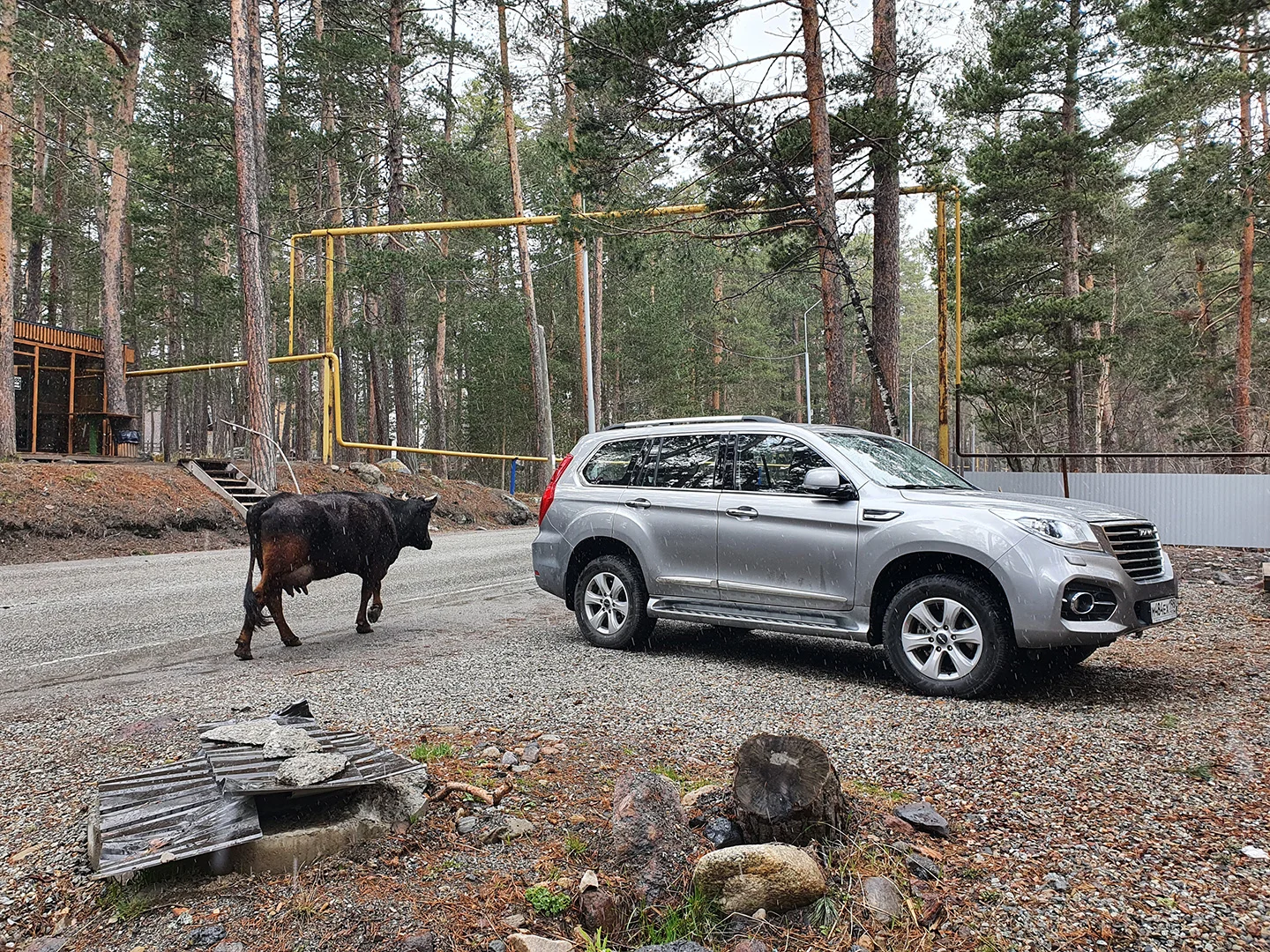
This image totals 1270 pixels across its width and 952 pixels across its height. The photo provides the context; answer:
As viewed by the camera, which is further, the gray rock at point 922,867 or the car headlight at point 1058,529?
the car headlight at point 1058,529

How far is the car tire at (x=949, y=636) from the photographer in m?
5.27

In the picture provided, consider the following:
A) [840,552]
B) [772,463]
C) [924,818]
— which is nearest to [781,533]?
[840,552]

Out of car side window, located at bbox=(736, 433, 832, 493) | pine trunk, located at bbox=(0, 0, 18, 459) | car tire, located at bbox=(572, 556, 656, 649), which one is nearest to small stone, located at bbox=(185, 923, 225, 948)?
car tire, located at bbox=(572, 556, 656, 649)

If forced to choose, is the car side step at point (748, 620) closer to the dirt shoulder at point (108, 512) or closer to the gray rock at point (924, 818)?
the gray rock at point (924, 818)

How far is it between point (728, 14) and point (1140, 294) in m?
29.1

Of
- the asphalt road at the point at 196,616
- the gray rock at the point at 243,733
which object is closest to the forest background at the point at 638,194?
the asphalt road at the point at 196,616

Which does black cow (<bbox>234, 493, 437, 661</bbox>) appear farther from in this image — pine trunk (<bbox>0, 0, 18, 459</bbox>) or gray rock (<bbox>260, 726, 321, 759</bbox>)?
pine trunk (<bbox>0, 0, 18, 459</bbox>)

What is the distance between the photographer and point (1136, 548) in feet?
18.1

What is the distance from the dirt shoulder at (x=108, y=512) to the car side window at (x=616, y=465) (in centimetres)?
954

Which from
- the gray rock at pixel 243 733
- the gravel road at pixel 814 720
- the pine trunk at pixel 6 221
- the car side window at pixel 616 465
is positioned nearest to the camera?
the gravel road at pixel 814 720

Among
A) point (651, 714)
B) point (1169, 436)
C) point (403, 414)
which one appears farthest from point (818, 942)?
point (1169, 436)

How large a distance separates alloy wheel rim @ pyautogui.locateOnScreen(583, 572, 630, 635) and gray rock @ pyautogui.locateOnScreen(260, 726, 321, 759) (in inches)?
144

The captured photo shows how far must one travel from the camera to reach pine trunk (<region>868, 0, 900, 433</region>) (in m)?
13.0

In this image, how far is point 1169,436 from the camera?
4975 centimetres
